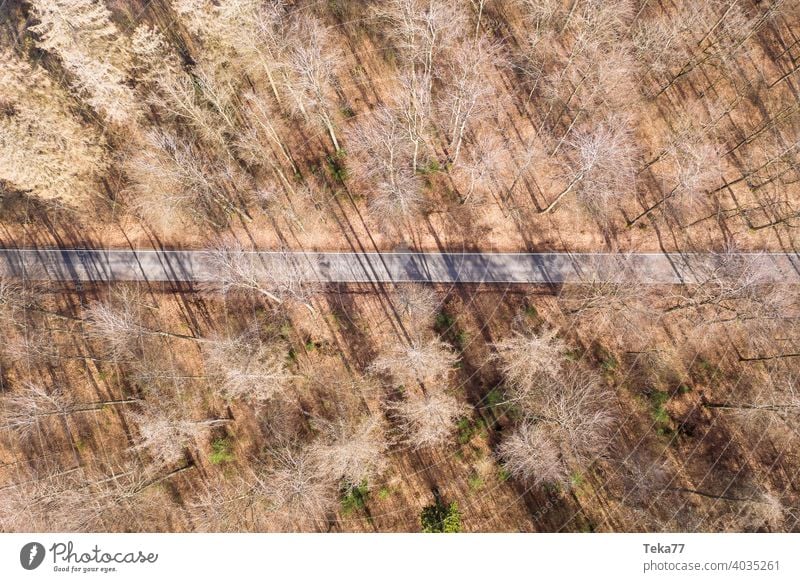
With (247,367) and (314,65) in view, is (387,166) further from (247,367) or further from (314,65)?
(247,367)

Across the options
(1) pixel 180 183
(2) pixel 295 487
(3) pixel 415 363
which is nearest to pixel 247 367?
(2) pixel 295 487

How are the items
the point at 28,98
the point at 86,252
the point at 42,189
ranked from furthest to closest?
the point at 86,252 → the point at 42,189 → the point at 28,98

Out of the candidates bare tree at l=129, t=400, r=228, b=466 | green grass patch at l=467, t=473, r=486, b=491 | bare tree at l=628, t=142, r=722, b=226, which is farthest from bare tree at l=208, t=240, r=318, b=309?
bare tree at l=628, t=142, r=722, b=226

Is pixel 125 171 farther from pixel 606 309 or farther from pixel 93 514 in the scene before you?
pixel 606 309

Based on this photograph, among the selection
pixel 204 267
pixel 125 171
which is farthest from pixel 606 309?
pixel 125 171

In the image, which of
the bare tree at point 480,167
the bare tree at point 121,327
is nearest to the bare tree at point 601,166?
the bare tree at point 480,167

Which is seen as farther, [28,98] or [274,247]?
[274,247]

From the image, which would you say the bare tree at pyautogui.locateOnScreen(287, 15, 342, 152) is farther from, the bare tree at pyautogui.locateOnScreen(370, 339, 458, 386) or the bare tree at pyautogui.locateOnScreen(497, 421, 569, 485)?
the bare tree at pyautogui.locateOnScreen(497, 421, 569, 485)
